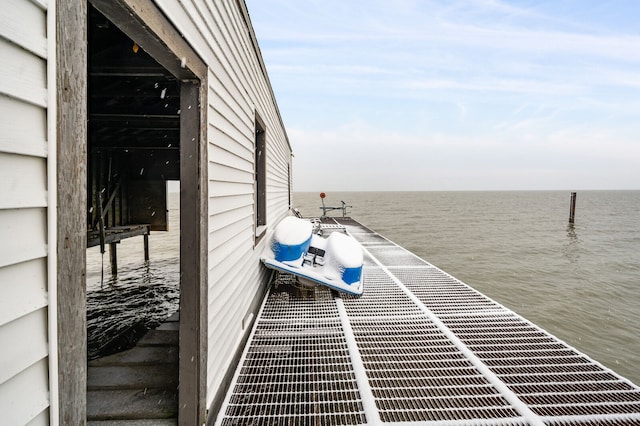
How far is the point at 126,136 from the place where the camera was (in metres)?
6.99

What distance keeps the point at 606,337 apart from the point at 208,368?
9.14 metres

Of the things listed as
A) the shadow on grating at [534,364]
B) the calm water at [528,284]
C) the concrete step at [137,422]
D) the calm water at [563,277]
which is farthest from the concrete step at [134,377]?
the calm water at [563,277]

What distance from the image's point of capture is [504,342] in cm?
373

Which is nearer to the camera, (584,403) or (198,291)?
(198,291)

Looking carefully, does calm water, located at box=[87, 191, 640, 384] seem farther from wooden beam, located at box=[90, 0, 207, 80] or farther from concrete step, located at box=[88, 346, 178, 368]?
wooden beam, located at box=[90, 0, 207, 80]

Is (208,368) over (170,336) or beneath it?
over

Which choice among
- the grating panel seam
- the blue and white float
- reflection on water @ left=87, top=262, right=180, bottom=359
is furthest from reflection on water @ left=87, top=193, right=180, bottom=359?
the grating panel seam

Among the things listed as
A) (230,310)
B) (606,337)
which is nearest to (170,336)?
(230,310)

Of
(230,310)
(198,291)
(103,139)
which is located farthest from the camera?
(103,139)

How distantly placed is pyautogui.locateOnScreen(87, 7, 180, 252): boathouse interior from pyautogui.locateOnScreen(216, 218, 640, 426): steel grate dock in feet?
9.87

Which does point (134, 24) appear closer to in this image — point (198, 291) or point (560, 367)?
point (198, 291)

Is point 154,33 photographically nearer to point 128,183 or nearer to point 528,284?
point 128,183

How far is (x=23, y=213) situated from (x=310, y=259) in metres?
4.60

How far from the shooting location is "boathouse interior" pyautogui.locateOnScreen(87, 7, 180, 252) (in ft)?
10.4
